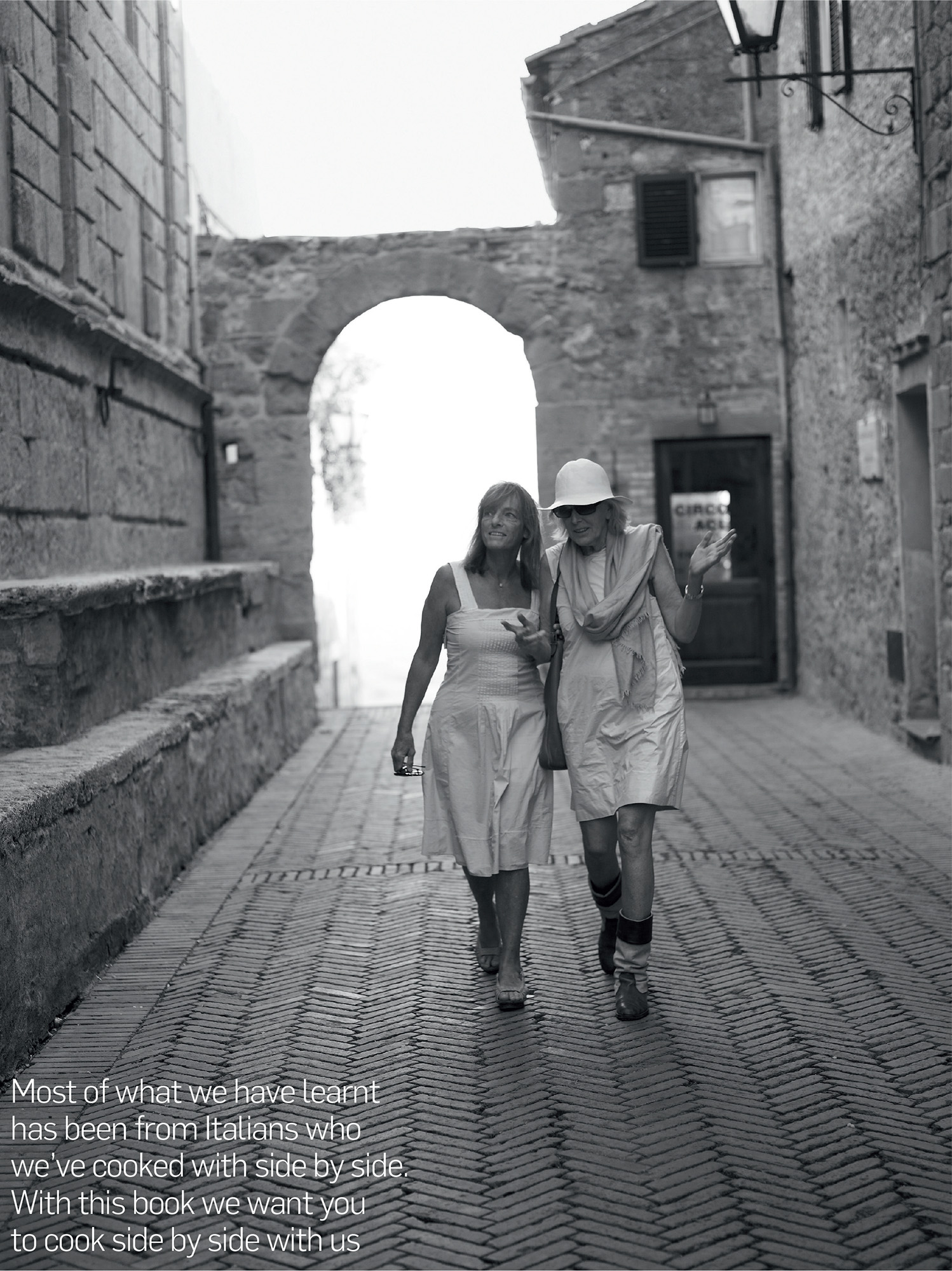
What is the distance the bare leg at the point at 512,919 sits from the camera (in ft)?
15.5

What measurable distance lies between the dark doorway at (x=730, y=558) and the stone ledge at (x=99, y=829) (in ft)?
20.2

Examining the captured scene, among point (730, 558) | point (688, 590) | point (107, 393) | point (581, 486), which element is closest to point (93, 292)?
point (107, 393)

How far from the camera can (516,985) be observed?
15.4 feet

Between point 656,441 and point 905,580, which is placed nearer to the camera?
point 905,580

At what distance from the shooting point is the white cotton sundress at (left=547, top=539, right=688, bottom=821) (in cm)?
460

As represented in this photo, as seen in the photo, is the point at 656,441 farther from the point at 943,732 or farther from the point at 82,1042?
the point at 82,1042

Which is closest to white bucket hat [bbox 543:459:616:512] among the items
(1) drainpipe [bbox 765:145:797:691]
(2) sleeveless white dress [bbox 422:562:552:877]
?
(2) sleeveless white dress [bbox 422:562:552:877]

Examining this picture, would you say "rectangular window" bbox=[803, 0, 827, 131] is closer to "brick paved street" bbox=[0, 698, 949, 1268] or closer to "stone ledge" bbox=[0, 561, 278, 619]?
"stone ledge" bbox=[0, 561, 278, 619]

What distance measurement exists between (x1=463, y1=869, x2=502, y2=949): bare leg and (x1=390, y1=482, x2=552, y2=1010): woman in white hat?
0.08 m

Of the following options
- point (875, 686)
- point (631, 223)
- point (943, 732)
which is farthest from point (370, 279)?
point (943, 732)

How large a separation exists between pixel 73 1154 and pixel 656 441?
36.7 ft

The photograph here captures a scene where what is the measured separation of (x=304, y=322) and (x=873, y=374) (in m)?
5.38

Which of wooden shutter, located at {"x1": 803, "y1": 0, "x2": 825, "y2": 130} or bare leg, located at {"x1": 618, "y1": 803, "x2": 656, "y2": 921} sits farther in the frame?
wooden shutter, located at {"x1": 803, "y1": 0, "x2": 825, "y2": 130}

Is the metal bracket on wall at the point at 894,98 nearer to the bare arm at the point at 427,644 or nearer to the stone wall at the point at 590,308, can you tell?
the stone wall at the point at 590,308
